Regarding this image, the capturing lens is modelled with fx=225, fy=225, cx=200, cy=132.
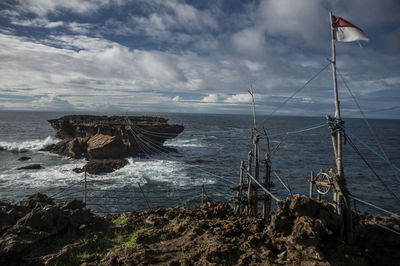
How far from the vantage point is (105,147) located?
36.6 m

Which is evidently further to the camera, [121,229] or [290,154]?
[290,154]

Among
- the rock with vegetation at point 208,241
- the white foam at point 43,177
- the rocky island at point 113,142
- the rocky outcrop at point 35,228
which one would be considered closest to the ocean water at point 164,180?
the white foam at point 43,177

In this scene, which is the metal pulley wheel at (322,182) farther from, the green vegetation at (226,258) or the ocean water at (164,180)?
the green vegetation at (226,258)

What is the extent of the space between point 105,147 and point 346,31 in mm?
35882

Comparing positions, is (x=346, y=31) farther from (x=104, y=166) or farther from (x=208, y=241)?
(x=104, y=166)

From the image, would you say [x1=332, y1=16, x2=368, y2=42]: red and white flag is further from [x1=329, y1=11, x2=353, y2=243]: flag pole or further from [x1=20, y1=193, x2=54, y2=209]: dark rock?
[x1=20, y1=193, x2=54, y2=209]: dark rock

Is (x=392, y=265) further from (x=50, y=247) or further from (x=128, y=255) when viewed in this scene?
(x=50, y=247)

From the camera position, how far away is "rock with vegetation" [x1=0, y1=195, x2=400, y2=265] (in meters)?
6.13

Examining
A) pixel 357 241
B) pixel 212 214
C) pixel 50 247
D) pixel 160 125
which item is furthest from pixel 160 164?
pixel 357 241

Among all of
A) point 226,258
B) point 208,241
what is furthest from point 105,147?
point 226,258

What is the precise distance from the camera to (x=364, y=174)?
33062mm

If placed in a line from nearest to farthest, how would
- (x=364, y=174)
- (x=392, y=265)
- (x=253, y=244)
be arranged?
(x=392, y=265)
(x=253, y=244)
(x=364, y=174)

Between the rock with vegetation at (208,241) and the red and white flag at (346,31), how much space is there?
549 centimetres

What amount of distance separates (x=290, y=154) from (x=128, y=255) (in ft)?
149
